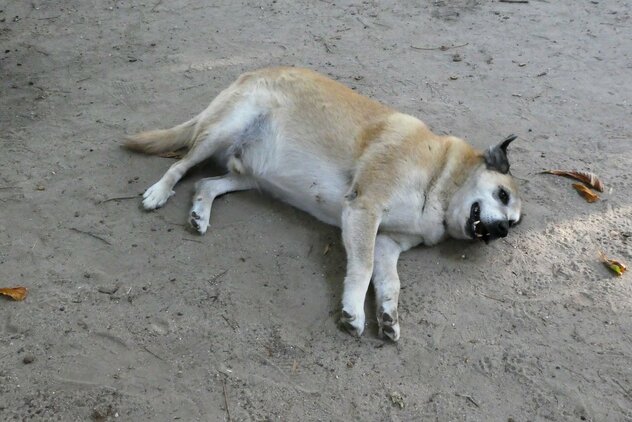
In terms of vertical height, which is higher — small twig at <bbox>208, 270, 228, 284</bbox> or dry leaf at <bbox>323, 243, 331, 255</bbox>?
small twig at <bbox>208, 270, 228, 284</bbox>

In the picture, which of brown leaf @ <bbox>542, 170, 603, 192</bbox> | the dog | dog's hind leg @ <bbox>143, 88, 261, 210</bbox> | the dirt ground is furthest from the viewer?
brown leaf @ <bbox>542, 170, 603, 192</bbox>

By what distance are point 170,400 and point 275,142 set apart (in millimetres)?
2151

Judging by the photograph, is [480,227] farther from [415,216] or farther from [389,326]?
[389,326]

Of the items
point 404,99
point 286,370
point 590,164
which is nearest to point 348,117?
point 404,99

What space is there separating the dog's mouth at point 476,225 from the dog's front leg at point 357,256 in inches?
26.0

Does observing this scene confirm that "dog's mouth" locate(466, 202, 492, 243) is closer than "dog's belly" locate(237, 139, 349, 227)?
Yes

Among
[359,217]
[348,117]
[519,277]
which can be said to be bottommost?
[519,277]

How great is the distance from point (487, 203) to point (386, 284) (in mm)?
936

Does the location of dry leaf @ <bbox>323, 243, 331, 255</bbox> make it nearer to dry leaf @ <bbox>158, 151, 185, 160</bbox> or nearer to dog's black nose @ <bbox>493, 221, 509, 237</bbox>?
dog's black nose @ <bbox>493, 221, 509, 237</bbox>

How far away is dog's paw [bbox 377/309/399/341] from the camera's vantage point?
3.40 metres

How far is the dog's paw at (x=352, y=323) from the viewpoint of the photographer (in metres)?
3.40

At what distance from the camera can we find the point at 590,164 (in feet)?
16.5

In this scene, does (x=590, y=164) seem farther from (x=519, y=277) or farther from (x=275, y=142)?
(x=275, y=142)

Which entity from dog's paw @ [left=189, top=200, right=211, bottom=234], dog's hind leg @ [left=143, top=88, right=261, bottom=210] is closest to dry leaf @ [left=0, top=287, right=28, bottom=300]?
dog's paw @ [left=189, top=200, right=211, bottom=234]
